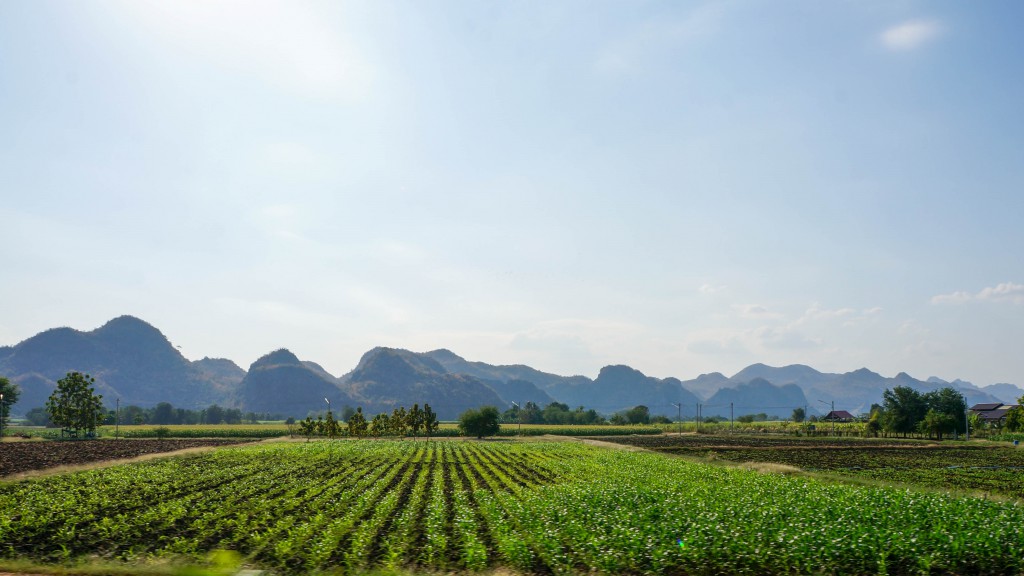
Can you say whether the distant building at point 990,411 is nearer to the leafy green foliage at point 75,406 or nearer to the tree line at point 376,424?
the tree line at point 376,424

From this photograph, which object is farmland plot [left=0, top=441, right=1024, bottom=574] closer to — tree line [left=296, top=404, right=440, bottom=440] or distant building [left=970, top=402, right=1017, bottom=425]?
tree line [left=296, top=404, right=440, bottom=440]

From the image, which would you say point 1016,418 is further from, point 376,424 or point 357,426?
point 357,426

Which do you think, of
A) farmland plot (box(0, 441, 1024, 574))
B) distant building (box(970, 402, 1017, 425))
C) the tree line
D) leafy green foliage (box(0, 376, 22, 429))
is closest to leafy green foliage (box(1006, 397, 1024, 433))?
distant building (box(970, 402, 1017, 425))

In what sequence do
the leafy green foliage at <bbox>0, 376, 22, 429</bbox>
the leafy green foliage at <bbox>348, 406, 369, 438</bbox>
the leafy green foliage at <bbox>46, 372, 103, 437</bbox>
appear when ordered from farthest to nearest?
the leafy green foliage at <bbox>0, 376, 22, 429</bbox> → the leafy green foliage at <bbox>348, 406, 369, 438</bbox> → the leafy green foliage at <bbox>46, 372, 103, 437</bbox>

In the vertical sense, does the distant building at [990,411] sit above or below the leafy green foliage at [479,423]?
above

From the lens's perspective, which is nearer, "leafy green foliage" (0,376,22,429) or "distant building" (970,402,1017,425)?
"leafy green foliage" (0,376,22,429)

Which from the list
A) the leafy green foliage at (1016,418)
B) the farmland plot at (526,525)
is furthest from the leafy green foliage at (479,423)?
the farmland plot at (526,525)

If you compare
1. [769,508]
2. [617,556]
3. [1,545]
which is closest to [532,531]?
[617,556]

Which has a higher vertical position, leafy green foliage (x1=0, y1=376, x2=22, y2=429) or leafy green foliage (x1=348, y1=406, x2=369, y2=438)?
leafy green foliage (x1=0, y1=376, x2=22, y2=429)

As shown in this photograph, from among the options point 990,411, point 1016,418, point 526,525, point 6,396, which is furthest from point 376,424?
point 990,411

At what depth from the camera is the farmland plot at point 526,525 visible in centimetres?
2036

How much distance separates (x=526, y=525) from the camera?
82.7 feet

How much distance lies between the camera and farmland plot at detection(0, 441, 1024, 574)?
66.8ft

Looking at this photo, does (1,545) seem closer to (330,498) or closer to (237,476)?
(330,498)
